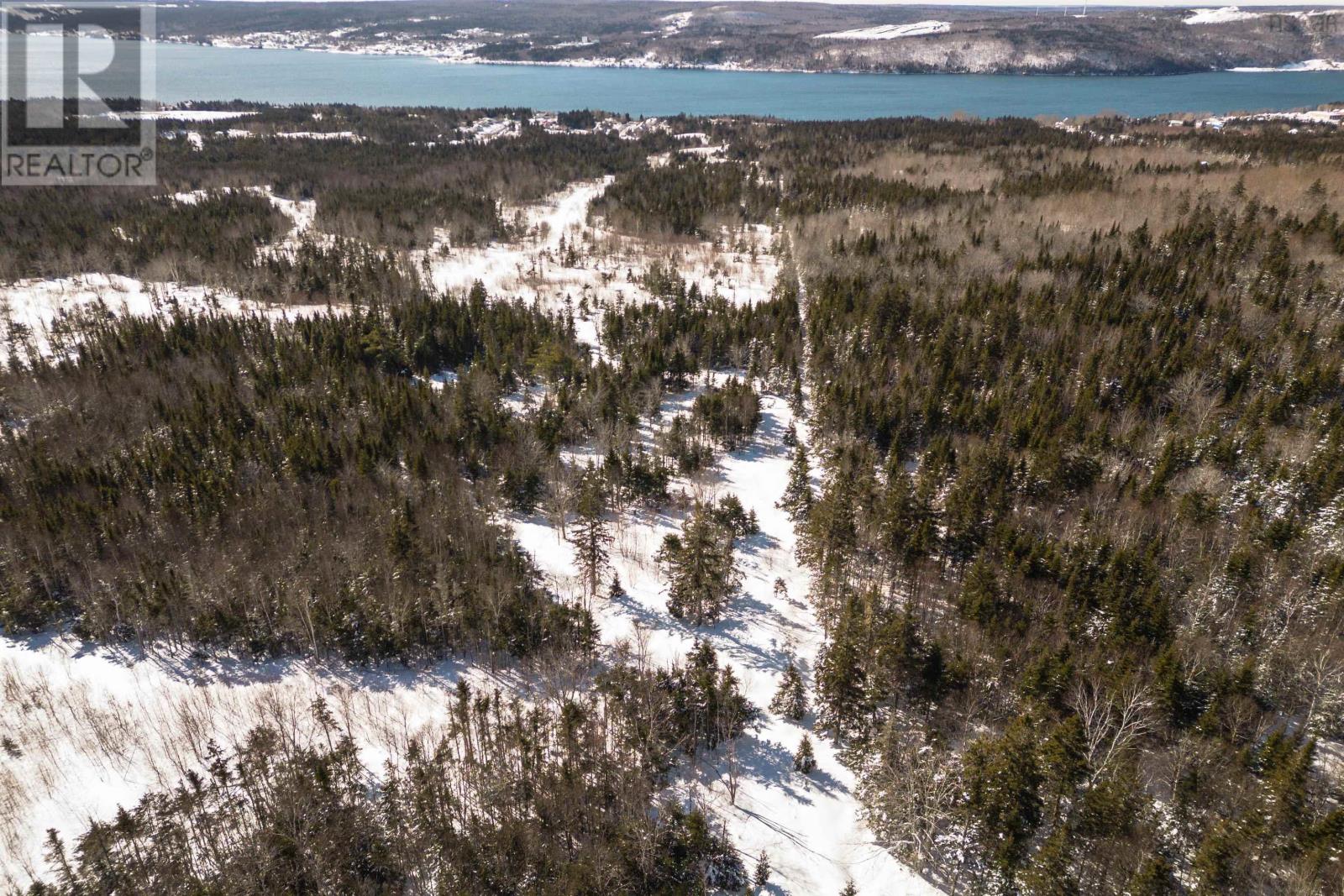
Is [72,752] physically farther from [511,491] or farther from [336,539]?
[511,491]

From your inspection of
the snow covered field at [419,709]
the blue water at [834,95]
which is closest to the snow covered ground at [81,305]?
the snow covered field at [419,709]

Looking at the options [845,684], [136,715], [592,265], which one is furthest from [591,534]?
[592,265]

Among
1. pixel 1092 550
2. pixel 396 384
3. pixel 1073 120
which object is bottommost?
pixel 1092 550

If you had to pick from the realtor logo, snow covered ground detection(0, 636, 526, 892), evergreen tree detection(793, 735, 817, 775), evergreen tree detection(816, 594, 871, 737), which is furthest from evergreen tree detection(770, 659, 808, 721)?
the realtor logo

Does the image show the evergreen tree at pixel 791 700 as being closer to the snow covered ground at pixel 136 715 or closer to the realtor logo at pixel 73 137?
the snow covered ground at pixel 136 715

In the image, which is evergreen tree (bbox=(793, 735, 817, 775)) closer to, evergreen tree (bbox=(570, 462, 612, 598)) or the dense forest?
the dense forest

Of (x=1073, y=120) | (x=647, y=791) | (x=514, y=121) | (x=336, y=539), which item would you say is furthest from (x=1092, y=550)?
(x=514, y=121)

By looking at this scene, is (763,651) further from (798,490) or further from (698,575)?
(798,490)
